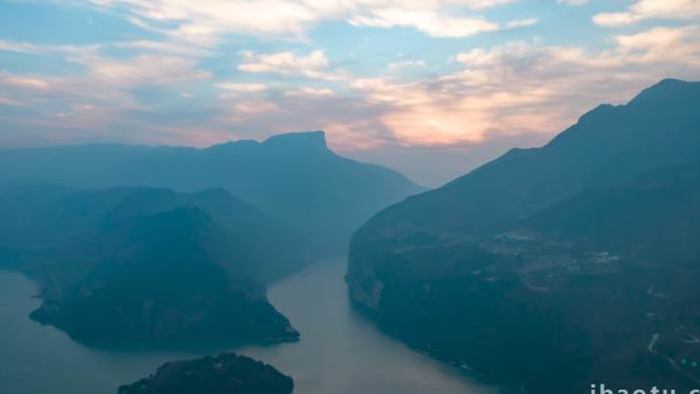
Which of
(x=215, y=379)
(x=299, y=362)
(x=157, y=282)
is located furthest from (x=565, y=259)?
(x=157, y=282)

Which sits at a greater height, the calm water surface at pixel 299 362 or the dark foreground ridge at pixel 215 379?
the dark foreground ridge at pixel 215 379

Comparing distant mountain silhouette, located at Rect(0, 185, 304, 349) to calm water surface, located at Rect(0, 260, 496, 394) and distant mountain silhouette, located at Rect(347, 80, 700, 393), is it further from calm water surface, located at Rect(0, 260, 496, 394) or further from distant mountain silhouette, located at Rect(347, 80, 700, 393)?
distant mountain silhouette, located at Rect(347, 80, 700, 393)

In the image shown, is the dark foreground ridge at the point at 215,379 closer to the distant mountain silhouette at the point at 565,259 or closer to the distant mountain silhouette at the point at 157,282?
the distant mountain silhouette at the point at 157,282

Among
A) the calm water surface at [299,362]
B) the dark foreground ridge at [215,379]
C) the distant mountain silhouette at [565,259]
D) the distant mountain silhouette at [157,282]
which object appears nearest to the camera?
the dark foreground ridge at [215,379]

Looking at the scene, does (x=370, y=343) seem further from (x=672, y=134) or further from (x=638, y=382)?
(x=672, y=134)

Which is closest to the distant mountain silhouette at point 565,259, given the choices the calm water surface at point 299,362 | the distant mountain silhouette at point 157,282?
the calm water surface at point 299,362

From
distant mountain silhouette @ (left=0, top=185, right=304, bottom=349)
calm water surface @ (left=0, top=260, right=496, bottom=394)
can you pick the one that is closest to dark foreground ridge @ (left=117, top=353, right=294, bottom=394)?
calm water surface @ (left=0, top=260, right=496, bottom=394)

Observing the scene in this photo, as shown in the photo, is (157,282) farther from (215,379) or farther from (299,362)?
(215,379)
